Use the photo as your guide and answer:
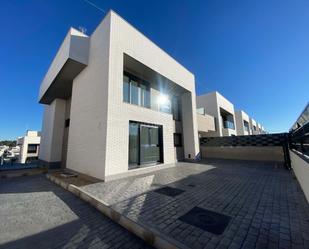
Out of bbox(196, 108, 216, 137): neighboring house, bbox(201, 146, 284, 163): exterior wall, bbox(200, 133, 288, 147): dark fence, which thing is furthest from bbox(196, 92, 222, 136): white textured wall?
bbox(201, 146, 284, 163): exterior wall

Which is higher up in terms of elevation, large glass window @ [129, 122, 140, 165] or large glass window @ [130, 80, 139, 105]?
large glass window @ [130, 80, 139, 105]

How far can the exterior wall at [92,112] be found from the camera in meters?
5.79

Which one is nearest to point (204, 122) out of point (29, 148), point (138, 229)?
point (138, 229)

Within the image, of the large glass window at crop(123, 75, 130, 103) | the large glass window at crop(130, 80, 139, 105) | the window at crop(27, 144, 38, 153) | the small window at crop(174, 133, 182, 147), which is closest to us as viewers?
the large glass window at crop(123, 75, 130, 103)

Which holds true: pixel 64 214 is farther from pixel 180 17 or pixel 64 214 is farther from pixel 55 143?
pixel 180 17

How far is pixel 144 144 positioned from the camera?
7.54 m

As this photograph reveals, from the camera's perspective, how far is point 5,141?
8725 cm

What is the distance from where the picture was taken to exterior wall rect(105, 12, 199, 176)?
571 centimetres

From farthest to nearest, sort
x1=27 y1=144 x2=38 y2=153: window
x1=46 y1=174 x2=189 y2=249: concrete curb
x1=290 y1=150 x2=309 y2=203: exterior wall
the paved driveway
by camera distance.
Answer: x1=27 y1=144 x2=38 y2=153: window, x1=290 y1=150 x2=309 y2=203: exterior wall, the paved driveway, x1=46 y1=174 x2=189 y2=249: concrete curb

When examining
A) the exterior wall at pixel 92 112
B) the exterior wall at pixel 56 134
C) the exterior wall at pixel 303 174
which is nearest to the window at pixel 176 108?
the exterior wall at pixel 92 112

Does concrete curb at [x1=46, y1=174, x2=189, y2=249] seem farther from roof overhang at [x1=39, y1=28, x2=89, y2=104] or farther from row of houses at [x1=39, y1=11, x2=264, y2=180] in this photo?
roof overhang at [x1=39, y1=28, x2=89, y2=104]

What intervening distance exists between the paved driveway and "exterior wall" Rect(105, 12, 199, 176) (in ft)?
6.77

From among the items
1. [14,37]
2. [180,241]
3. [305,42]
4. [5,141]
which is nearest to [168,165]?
[180,241]

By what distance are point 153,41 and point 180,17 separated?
199 centimetres
